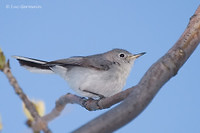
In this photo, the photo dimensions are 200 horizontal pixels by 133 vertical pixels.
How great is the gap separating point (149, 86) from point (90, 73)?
88.6 inches

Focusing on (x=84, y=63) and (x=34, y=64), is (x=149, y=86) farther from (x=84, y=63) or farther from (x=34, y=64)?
(x=84, y=63)

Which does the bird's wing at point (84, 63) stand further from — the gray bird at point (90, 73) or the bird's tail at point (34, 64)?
the bird's tail at point (34, 64)

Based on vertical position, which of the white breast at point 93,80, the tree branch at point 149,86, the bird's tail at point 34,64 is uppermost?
the bird's tail at point 34,64

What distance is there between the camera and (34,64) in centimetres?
274

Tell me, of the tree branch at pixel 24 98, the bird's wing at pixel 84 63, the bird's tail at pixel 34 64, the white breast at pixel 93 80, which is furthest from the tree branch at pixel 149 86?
the bird's wing at pixel 84 63

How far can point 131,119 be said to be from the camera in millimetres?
864

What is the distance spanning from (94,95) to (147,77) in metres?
2.11

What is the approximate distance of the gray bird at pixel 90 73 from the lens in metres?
3.16

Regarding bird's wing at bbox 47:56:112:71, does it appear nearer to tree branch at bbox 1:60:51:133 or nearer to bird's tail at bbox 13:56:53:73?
bird's tail at bbox 13:56:53:73

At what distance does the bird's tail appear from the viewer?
7.90ft

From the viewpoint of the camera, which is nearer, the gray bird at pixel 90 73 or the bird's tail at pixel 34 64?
the bird's tail at pixel 34 64

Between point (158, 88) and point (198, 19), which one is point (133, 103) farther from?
point (198, 19)

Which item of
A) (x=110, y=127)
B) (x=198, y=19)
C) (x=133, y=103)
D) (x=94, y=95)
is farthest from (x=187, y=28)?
(x=94, y=95)

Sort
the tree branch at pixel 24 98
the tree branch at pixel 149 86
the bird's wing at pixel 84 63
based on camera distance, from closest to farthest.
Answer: the tree branch at pixel 149 86 → the tree branch at pixel 24 98 → the bird's wing at pixel 84 63
